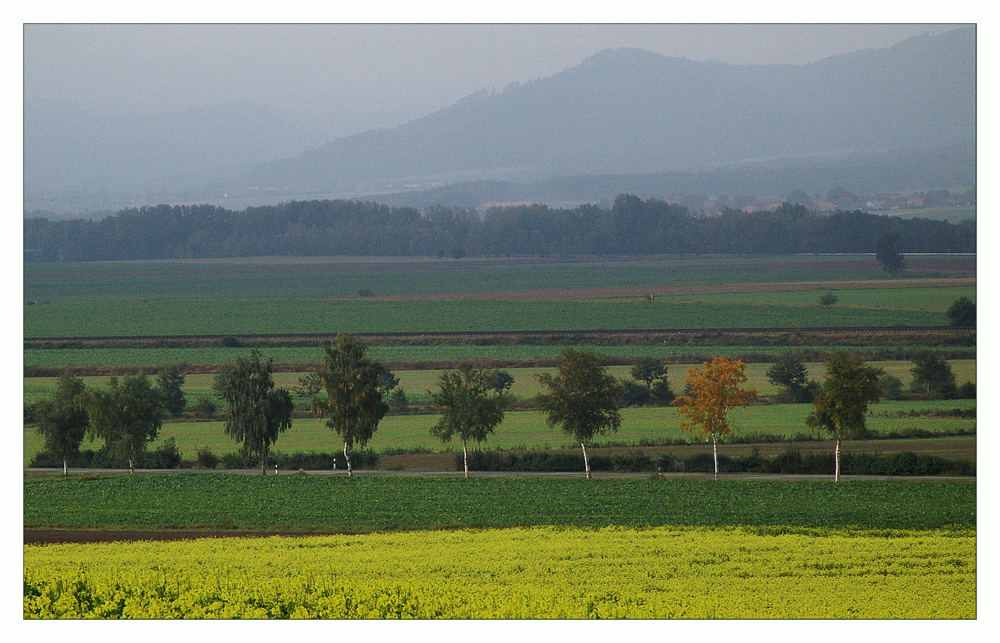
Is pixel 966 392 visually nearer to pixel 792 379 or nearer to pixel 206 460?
pixel 792 379

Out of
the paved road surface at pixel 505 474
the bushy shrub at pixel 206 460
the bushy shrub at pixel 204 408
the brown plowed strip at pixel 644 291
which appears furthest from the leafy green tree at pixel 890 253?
the bushy shrub at pixel 204 408

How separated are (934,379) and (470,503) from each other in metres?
13.0

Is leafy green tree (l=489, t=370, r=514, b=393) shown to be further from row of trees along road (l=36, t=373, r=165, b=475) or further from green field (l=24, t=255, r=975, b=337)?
row of trees along road (l=36, t=373, r=165, b=475)

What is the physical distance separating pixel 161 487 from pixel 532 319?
1620 cm

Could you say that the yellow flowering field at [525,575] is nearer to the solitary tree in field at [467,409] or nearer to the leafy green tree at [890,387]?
the solitary tree in field at [467,409]

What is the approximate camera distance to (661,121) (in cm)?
2319

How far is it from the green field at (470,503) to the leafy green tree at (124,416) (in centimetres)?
78

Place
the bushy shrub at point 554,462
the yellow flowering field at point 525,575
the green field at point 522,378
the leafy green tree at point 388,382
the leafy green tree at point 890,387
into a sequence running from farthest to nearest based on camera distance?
the leafy green tree at point 388,382 < the green field at point 522,378 < the leafy green tree at point 890,387 < the bushy shrub at point 554,462 < the yellow flowering field at point 525,575

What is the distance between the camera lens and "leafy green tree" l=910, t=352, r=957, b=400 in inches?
1006

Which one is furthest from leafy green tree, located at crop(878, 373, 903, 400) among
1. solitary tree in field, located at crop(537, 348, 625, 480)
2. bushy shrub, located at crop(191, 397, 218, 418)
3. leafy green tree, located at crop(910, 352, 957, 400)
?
bushy shrub, located at crop(191, 397, 218, 418)

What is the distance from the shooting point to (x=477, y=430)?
74.2 feet

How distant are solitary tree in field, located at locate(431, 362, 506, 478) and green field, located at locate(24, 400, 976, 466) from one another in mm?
1119

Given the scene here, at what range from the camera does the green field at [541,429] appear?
23766 mm

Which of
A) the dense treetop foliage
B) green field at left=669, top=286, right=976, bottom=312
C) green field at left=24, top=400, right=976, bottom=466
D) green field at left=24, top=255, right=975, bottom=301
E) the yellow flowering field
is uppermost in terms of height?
the dense treetop foliage
